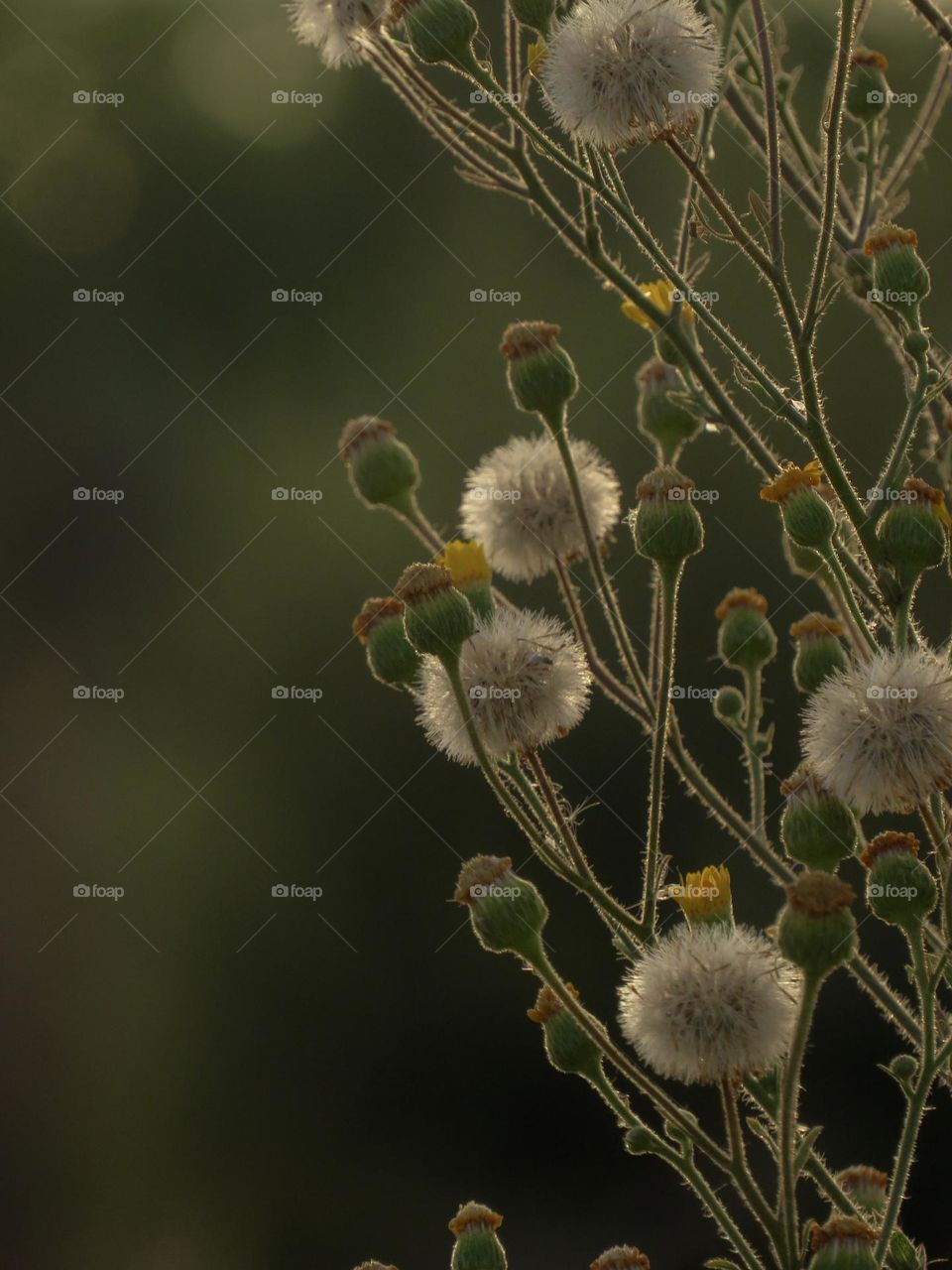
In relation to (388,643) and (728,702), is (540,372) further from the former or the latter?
(728,702)

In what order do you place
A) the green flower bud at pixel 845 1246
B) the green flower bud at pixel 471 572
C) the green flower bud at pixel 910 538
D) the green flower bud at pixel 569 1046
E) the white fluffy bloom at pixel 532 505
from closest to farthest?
the green flower bud at pixel 845 1246
the green flower bud at pixel 910 538
the green flower bud at pixel 569 1046
the green flower bud at pixel 471 572
the white fluffy bloom at pixel 532 505

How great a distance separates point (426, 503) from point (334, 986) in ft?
5.34

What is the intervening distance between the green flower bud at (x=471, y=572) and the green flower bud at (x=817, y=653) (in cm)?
24

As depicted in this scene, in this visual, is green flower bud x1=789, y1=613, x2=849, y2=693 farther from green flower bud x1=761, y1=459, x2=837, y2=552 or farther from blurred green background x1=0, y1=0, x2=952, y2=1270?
blurred green background x1=0, y1=0, x2=952, y2=1270

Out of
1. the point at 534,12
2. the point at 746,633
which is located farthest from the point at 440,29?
the point at 746,633

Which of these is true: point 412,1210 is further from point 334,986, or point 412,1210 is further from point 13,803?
point 13,803

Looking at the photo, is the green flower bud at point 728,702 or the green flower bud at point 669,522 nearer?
the green flower bud at point 669,522

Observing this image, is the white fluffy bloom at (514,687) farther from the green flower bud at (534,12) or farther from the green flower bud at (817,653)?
the green flower bud at (534,12)

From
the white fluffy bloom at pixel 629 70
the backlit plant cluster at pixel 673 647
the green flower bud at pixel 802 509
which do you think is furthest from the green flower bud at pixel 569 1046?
the white fluffy bloom at pixel 629 70

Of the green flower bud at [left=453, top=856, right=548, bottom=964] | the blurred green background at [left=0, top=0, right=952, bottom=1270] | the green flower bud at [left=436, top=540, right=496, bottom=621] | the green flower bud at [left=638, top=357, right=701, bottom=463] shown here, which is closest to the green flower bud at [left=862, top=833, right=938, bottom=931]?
the green flower bud at [left=453, top=856, right=548, bottom=964]

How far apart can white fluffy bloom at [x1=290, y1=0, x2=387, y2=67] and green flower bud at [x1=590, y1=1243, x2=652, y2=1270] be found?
886mm

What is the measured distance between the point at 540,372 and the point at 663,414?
157 millimetres

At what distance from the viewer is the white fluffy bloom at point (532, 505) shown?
1.16 meters

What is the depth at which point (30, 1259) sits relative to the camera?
396 cm
